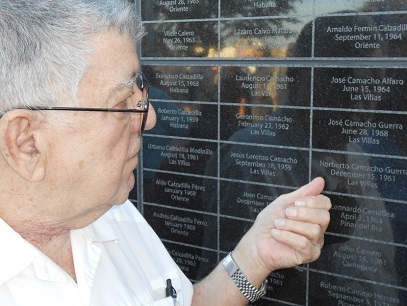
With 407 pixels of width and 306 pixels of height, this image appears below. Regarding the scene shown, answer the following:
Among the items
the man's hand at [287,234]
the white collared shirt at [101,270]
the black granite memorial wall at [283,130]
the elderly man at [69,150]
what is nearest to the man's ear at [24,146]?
the elderly man at [69,150]

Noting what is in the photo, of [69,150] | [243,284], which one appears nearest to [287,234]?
[243,284]

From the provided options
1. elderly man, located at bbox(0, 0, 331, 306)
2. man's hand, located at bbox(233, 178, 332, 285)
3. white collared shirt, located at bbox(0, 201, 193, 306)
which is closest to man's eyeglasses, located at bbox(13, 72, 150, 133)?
elderly man, located at bbox(0, 0, 331, 306)

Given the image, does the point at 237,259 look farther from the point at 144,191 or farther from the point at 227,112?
the point at 144,191

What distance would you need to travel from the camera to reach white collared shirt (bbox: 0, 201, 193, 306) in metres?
1.45

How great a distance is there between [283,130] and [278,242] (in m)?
0.44

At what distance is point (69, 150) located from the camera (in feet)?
4.64

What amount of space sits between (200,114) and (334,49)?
61cm

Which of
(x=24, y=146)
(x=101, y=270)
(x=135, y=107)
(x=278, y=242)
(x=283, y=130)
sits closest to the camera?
(x=24, y=146)

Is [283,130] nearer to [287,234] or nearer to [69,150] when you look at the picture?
[287,234]

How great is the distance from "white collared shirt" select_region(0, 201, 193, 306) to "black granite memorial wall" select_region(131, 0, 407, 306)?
18.3 inches

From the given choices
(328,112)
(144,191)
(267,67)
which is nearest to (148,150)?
(144,191)

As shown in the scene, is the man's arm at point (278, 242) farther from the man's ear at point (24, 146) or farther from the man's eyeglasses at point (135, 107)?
the man's ear at point (24, 146)

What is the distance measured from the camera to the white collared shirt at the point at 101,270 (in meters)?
1.45

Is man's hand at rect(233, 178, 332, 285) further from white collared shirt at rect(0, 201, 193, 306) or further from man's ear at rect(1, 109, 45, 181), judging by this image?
man's ear at rect(1, 109, 45, 181)
